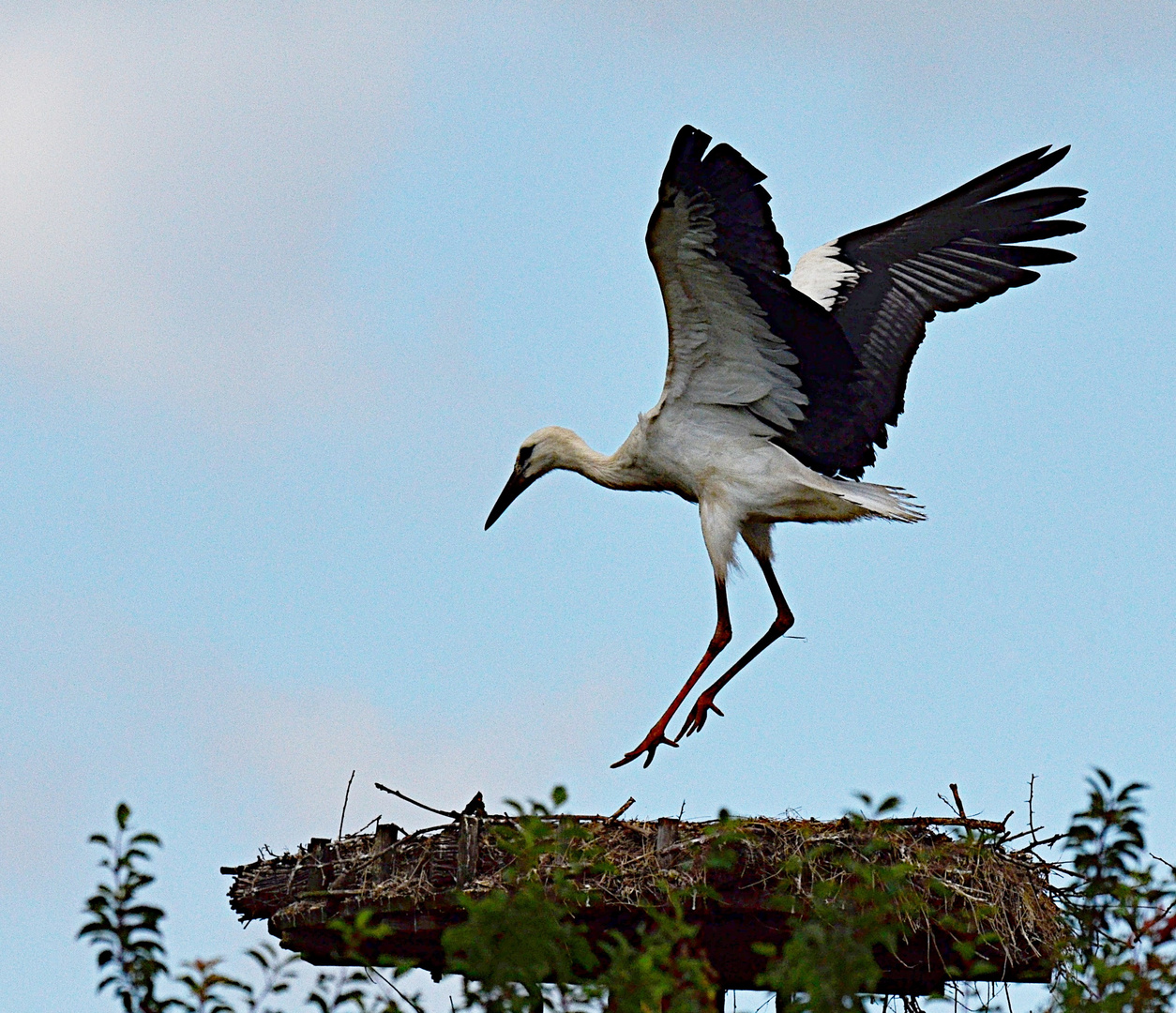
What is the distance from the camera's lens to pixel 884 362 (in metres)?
7.74

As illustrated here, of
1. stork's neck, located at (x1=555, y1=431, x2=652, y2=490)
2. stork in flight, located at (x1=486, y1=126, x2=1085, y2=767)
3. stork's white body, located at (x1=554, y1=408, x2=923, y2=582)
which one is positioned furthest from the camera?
stork's neck, located at (x1=555, y1=431, x2=652, y2=490)

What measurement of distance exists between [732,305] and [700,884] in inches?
100

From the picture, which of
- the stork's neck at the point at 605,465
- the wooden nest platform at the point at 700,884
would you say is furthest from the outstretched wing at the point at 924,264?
the wooden nest platform at the point at 700,884

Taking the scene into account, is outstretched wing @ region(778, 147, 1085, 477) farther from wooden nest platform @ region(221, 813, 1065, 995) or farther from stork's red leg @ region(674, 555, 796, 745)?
wooden nest platform @ region(221, 813, 1065, 995)

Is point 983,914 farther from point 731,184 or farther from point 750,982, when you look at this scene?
point 731,184

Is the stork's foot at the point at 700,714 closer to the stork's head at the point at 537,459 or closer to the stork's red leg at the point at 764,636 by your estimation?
the stork's red leg at the point at 764,636

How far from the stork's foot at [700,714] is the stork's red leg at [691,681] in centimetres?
6

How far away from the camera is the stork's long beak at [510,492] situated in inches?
Answer: 324

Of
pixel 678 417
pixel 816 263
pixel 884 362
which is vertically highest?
pixel 816 263

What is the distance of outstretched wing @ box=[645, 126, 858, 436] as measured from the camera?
20.4ft

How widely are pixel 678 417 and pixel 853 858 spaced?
2586 mm

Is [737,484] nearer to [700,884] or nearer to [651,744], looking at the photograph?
[651,744]

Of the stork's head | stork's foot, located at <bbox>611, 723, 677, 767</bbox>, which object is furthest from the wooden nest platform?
the stork's head

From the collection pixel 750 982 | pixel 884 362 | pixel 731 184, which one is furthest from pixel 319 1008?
pixel 884 362
